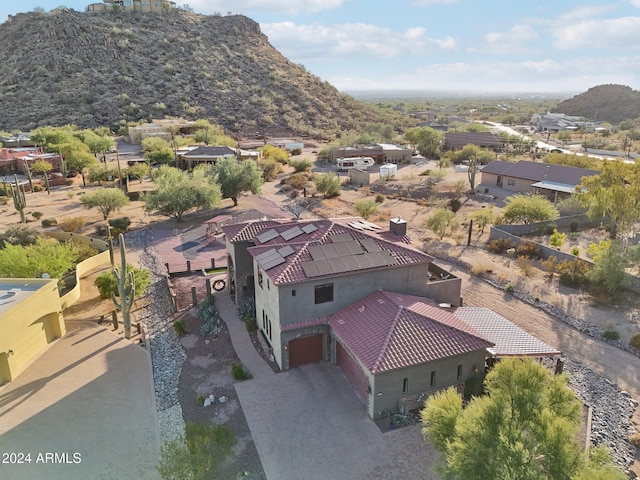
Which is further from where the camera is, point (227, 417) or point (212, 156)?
point (212, 156)

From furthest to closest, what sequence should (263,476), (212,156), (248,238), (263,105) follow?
(263,105) < (212,156) < (248,238) < (263,476)

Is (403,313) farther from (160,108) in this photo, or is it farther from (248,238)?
(160,108)

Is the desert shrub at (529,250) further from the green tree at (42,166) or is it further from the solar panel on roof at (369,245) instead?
the green tree at (42,166)

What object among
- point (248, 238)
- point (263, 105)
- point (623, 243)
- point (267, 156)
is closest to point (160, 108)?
point (263, 105)

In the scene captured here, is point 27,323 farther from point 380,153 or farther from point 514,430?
point 380,153

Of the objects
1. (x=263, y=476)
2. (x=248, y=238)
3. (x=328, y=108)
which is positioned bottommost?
(x=263, y=476)

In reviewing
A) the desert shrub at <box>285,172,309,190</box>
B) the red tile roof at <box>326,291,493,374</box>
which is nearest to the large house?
the red tile roof at <box>326,291,493,374</box>

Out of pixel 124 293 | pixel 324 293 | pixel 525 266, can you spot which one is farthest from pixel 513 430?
pixel 525 266
